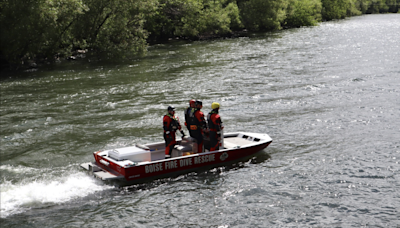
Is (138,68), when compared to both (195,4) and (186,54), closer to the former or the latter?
(186,54)

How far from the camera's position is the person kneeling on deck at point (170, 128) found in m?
13.0

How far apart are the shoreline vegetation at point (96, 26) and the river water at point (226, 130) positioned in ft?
10.7

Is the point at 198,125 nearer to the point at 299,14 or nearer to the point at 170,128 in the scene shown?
the point at 170,128

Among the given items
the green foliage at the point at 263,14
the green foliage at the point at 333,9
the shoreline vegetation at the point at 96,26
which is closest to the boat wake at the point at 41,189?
the shoreline vegetation at the point at 96,26

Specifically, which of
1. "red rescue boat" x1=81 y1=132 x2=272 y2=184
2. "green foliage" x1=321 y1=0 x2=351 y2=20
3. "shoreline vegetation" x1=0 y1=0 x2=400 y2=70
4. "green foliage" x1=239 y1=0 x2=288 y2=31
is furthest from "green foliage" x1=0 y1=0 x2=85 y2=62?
"green foliage" x1=321 y1=0 x2=351 y2=20

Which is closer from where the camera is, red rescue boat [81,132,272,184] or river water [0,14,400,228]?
river water [0,14,400,228]

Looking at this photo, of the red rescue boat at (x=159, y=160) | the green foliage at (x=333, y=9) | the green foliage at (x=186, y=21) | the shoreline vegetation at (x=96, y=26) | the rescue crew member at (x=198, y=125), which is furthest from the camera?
the green foliage at (x=333, y=9)

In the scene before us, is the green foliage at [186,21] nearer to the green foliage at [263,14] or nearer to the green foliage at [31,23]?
the green foliage at [263,14]

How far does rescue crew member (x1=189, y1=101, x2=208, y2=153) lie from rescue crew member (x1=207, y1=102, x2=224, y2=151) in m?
0.22

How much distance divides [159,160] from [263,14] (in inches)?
1838

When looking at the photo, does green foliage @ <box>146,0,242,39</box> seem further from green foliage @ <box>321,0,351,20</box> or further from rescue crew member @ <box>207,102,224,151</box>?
rescue crew member @ <box>207,102,224,151</box>

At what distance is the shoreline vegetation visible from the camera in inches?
1270

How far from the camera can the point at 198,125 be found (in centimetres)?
1323

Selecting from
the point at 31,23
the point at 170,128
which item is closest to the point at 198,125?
the point at 170,128
